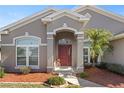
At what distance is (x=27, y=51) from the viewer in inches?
779

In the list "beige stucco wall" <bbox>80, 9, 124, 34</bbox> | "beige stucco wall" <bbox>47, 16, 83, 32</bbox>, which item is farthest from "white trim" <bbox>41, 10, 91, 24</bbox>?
"beige stucco wall" <bbox>80, 9, 124, 34</bbox>

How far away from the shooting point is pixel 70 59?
22.3m

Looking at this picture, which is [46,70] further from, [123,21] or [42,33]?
[123,21]

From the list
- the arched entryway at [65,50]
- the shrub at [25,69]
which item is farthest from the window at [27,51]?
the arched entryway at [65,50]

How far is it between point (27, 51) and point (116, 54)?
7.14 metres

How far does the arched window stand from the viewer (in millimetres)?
19750

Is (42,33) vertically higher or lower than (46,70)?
higher

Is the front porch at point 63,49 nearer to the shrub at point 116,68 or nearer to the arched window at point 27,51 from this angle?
the arched window at point 27,51

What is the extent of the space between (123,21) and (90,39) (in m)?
4.20

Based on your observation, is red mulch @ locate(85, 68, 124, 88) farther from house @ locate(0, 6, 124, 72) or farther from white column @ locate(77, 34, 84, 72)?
house @ locate(0, 6, 124, 72)

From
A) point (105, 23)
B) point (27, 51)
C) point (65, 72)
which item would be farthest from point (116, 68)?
point (27, 51)

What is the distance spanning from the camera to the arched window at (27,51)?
19.8 meters

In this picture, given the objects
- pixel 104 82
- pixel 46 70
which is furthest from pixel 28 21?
pixel 104 82
